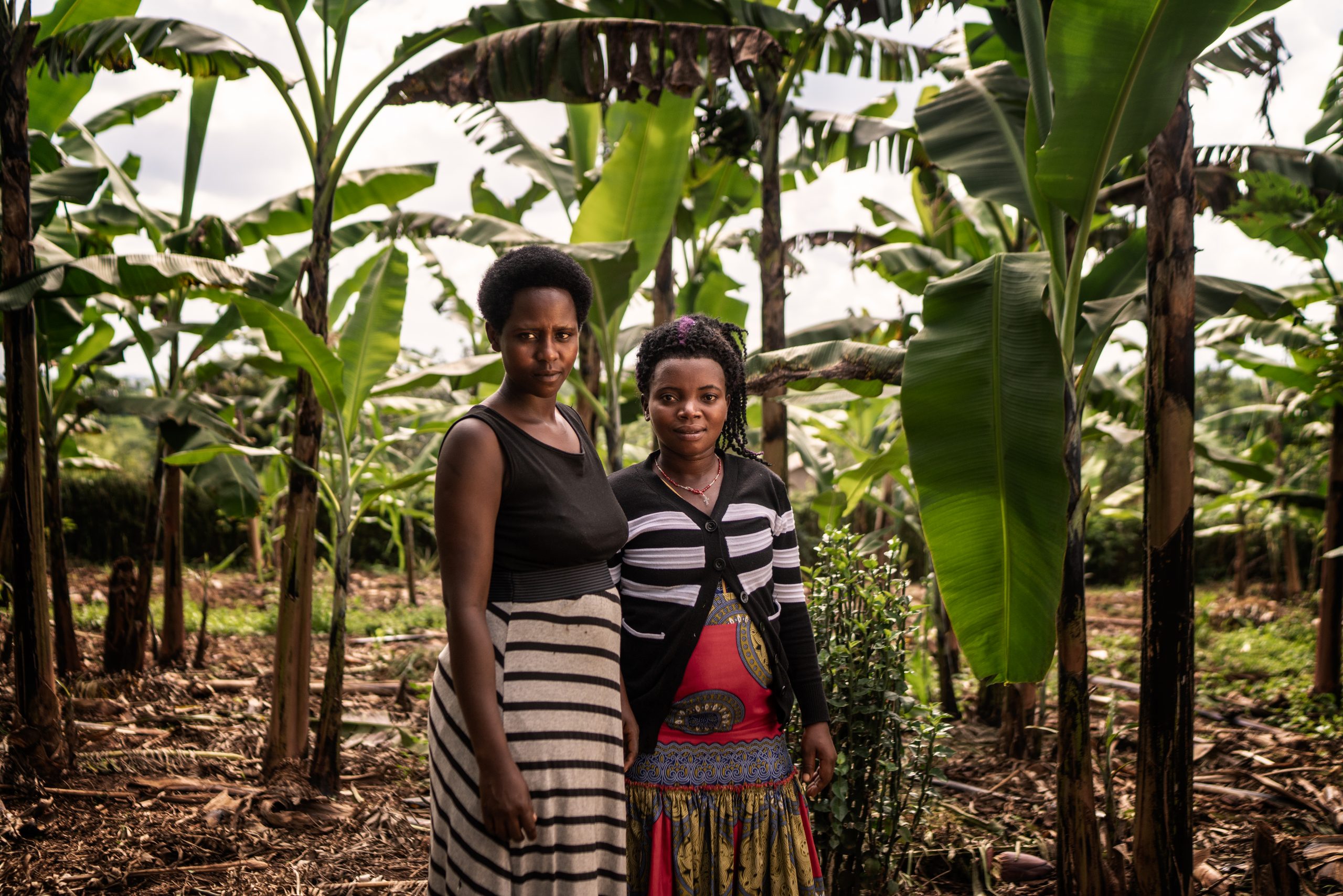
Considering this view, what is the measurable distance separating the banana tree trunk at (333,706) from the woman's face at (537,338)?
2.25 metres

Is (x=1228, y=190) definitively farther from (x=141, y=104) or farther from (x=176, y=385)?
(x=141, y=104)

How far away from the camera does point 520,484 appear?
161cm

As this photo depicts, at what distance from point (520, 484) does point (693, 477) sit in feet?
1.75

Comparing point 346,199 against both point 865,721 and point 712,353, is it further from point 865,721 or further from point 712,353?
point 865,721

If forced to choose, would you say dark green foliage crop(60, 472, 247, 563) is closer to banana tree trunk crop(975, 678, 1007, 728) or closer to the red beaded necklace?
banana tree trunk crop(975, 678, 1007, 728)

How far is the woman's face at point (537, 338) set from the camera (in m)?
1.67

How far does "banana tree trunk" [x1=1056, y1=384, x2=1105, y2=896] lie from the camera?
2383 millimetres

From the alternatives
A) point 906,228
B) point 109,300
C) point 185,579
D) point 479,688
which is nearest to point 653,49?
point 906,228

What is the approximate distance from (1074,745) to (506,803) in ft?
5.55

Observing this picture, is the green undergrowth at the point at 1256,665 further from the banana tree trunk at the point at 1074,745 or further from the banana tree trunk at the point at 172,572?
the banana tree trunk at the point at 172,572

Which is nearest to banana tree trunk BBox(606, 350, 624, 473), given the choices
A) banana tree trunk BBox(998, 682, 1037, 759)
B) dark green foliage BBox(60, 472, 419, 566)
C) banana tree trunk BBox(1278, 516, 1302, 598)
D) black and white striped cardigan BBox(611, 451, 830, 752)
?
banana tree trunk BBox(998, 682, 1037, 759)

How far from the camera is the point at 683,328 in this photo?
81.0 inches

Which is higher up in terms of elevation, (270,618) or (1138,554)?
(1138,554)

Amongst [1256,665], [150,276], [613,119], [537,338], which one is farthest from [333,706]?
[1256,665]
